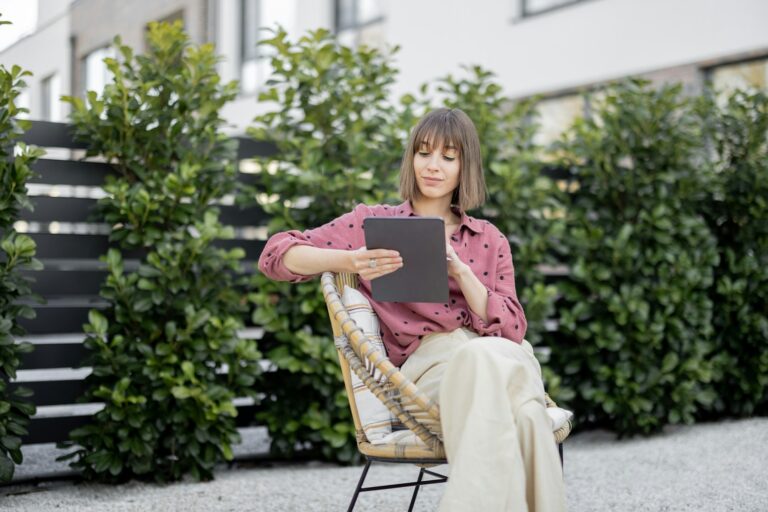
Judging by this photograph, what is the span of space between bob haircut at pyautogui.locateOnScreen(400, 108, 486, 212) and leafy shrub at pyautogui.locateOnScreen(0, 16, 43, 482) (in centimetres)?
155

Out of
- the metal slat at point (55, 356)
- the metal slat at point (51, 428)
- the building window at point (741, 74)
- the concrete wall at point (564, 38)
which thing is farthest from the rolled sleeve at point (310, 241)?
the building window at point (741, 74)

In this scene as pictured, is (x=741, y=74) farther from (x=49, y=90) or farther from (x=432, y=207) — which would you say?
(x=49, y=90)

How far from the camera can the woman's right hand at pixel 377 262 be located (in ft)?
7.14

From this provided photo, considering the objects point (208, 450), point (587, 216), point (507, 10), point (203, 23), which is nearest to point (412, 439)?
point (208, 450)

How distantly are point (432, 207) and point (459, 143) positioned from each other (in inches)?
9.7

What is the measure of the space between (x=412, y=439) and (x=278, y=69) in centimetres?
227

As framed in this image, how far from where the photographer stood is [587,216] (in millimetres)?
4730

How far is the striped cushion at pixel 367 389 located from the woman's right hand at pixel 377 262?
0.69ft

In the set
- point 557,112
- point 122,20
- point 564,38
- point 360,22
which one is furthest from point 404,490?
point 122,20

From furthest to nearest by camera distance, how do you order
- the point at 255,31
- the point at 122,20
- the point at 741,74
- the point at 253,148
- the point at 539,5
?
the point at 122,20 < the point at 255,31 < the point at 539,5 < the point at 741,74 < the point at 253,148

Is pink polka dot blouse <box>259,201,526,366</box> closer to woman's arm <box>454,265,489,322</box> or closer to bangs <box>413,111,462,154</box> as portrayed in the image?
woman's arm <box>454,265,489,322</box>

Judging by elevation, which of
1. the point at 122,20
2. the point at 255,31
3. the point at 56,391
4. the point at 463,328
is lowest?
the point at 56,391

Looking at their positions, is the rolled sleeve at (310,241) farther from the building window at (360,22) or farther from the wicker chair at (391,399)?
the building window at (360,22)

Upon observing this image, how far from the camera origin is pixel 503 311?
2.40 meters
